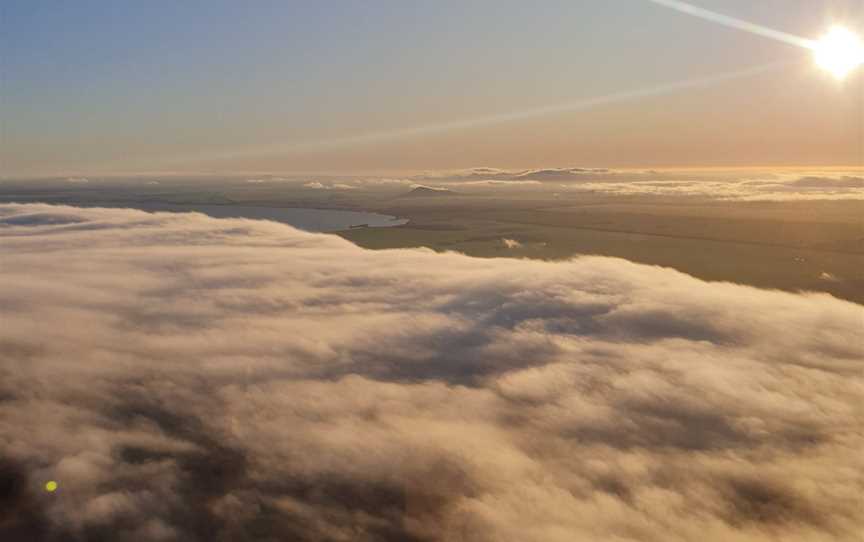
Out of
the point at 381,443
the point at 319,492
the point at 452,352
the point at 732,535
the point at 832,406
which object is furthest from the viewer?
the point at 452,352

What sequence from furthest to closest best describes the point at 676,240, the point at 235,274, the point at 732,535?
the point at 676,240 → the point at 235,274 → the point at 732,535

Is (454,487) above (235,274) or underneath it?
underneath

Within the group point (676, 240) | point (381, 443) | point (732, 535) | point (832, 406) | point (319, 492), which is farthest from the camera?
point (676, 240)

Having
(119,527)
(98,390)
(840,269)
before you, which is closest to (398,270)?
(98,390)

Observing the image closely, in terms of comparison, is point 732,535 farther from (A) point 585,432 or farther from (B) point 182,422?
(B) point 182,422

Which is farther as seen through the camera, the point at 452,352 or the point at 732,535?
the point at 452,352

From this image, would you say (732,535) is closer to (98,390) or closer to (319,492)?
(319,492)

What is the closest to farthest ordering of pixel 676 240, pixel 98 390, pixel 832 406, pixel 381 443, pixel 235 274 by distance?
1. pixel 381 443
2. pixel 832 406
3. pixel 98 390
4. pixel 235 274
5. pixel 676 240

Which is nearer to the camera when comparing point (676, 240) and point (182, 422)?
point (182, 422)

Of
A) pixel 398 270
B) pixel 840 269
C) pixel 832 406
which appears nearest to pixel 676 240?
pixel 840 269
